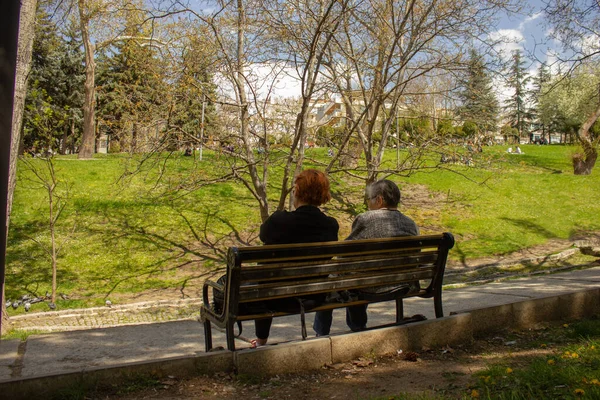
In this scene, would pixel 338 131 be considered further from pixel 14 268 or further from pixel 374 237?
pixel 374 237

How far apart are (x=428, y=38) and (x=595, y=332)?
8571 mm

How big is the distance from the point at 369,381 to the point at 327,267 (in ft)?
2.98

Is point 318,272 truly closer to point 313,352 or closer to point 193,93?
point 313,352

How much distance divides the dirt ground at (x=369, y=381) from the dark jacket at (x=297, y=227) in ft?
3.30

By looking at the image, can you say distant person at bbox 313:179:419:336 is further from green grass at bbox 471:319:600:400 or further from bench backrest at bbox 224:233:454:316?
green grass at bbox 471:319:600:400

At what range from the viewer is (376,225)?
16.6ft

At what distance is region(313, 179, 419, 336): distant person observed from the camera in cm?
503

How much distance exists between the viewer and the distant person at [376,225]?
5027 mm

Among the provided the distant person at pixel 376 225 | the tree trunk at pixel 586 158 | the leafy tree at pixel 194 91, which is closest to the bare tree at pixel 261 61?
the leafy tree at pixel 194 91

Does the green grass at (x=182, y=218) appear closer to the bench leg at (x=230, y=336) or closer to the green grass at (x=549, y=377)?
the bench leg at (x=230, y=336)

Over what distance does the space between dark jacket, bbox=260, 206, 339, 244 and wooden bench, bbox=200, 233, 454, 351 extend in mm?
227

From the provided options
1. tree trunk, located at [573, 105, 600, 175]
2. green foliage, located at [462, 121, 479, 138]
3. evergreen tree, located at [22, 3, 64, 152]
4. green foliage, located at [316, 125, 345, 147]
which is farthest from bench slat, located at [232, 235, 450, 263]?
tree trunk, located at [573, 105, 600, 175]

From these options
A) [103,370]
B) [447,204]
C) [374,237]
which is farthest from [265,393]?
[447,204]

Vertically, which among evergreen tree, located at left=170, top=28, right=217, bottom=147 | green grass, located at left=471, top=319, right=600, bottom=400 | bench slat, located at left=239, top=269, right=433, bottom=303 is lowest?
green grass, located at left=471, top=319, right=600, bottom=400
